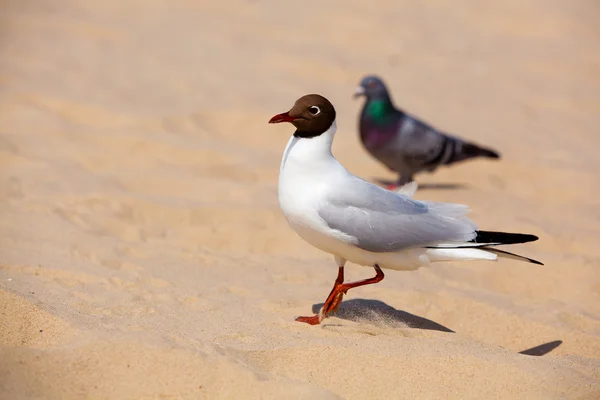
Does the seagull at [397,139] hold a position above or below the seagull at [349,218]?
below

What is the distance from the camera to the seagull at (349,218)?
13.1 feet

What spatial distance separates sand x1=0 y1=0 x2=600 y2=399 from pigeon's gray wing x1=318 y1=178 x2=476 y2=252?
17.8 inches

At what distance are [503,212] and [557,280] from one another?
1333mm

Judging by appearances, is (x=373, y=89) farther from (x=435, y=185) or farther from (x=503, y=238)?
(x=503, y=238)

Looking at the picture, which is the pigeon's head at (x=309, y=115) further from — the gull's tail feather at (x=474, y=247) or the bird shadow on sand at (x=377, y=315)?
the bird shadow on sand at (x=377, y=315)

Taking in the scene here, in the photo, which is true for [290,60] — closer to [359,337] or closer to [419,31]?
[419,31]

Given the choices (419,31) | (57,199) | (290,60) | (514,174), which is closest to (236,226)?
(57,199)

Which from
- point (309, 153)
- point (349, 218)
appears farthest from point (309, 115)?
point (349, 218)

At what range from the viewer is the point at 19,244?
4.97 m

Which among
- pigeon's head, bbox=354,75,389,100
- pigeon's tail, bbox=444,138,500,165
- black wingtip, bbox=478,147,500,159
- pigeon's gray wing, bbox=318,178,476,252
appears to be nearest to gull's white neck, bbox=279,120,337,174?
pigeon's gray wing, bbox=318,178,476,252

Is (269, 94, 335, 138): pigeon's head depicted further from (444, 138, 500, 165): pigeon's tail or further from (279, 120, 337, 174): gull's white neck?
(444, 138, 500, 165): pigeon's tail

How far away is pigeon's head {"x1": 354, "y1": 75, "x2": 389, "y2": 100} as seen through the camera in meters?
7.35

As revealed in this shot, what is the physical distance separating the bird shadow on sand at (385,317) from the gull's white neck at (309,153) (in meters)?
0.82

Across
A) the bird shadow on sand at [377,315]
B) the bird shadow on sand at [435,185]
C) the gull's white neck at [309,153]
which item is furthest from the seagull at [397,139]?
the gull's white neck at [309,153]
